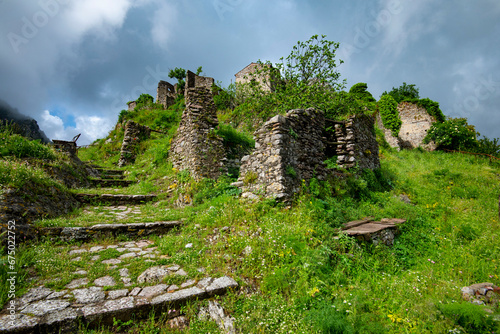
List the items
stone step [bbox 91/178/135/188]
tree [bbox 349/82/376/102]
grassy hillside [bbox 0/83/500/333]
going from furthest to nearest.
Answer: tree [bbox 349/82/376/102], stone step [bbox 91/178/135/188], grassy hillside [bbox 0/83/500/333]

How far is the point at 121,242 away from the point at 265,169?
3.79 m

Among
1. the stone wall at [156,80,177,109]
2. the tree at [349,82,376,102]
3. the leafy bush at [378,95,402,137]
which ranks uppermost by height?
the stone wall at [156,80,177,109]

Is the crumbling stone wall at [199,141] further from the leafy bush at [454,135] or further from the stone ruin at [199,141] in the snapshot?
the leafy bush at [454,135]

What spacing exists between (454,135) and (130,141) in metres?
23.1

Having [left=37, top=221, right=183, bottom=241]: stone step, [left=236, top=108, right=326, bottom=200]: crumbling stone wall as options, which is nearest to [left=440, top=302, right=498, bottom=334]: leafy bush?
[left=236, top=108, right=326, bottom=200]: crumbling stone wall

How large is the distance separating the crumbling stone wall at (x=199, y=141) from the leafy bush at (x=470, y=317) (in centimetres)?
649

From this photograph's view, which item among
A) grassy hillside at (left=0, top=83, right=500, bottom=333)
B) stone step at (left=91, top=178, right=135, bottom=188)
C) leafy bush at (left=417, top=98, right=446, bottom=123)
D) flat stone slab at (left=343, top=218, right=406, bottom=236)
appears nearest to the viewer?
grassy hillside at (left=0, top=83, right=500, bottom=333)

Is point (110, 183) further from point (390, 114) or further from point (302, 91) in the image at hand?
point (390, 114)

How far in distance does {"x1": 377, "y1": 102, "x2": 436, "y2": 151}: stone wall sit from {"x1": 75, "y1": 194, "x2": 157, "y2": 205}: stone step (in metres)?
19.5

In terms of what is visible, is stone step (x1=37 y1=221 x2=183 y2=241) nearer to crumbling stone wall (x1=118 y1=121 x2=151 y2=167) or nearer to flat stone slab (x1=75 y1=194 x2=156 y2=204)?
→ flat stone slab (x1=75 y1=194 x2=156 y2=204)

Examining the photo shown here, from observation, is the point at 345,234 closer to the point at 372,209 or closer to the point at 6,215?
the point at 372,209

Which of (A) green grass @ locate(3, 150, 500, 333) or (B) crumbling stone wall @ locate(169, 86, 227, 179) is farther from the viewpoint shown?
(B) crumbling stone wall @ locate(169, 86, 227, 179)

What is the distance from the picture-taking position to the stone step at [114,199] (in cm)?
666

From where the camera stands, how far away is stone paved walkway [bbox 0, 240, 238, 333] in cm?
229
